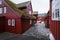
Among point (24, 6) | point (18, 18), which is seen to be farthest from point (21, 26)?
point (24, 6)

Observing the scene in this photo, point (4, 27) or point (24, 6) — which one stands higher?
point (24, 6)

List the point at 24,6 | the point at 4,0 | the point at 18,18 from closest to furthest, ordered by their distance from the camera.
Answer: the point at 18,18, the point at 4,0, the point at 24,6

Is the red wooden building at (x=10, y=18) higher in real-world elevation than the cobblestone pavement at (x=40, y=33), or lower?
higher

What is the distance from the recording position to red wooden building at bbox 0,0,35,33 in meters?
19.2

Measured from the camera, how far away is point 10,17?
2016cm

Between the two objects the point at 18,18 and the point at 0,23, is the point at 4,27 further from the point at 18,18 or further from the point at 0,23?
the point at 18,18

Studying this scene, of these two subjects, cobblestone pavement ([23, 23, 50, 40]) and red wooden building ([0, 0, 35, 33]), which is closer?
cobblestone pavement ([23, 23, 50, 40])

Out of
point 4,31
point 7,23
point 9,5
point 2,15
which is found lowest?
point 4,31

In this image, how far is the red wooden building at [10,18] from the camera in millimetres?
19250

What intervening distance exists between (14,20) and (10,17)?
99 centimetres

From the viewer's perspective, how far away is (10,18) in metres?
20.2

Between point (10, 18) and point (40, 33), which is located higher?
point (10, 18)

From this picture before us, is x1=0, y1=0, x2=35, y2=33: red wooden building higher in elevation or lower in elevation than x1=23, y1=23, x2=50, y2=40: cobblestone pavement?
higher

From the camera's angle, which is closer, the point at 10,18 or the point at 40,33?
the point at 40,33
